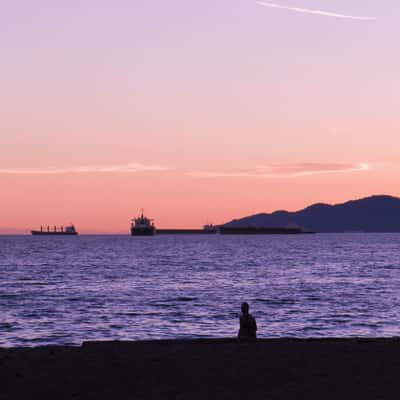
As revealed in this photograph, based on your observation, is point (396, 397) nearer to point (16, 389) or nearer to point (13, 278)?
point (16, 389)

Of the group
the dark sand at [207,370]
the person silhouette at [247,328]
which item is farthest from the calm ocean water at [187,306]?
the dark sand at [207,370]

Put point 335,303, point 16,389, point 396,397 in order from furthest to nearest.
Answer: point 335,303 < point 16,389 < point 396,397

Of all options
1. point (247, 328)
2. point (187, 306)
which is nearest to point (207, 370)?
point (247, 328)

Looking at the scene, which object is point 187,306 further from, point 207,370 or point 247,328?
point 207,370

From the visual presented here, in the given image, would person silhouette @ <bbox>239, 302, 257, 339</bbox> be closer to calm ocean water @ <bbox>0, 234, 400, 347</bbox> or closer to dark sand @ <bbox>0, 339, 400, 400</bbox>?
dark sand @ <bbox>0, 339, 400, 400</bbox>

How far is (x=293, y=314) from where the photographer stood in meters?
43.6

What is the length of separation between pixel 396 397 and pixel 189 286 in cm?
5706

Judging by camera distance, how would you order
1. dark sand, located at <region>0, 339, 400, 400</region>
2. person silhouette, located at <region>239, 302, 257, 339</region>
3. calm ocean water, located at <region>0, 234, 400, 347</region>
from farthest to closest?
1. calm ocean water, located at <region>0, 234, 400, 347</region>
2. person silhouette, located at <region>239, 302, 257, 339</region>
3. dark sand, located at <region>0, 339, 400, 400</region>

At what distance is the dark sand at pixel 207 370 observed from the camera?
12406 millimetres

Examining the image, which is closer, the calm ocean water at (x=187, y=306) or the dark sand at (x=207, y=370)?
the dark sand at (x=207, y=370)

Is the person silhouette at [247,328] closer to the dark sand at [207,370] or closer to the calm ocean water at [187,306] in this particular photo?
the dark sand at [207,370]

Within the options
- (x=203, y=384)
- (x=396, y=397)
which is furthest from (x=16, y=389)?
(x=396, y=397)

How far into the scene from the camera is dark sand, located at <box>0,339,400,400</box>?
12.4m

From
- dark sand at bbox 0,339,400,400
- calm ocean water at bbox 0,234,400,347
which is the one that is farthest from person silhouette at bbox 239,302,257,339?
calm ocean water at bbox 0,234,400,347
